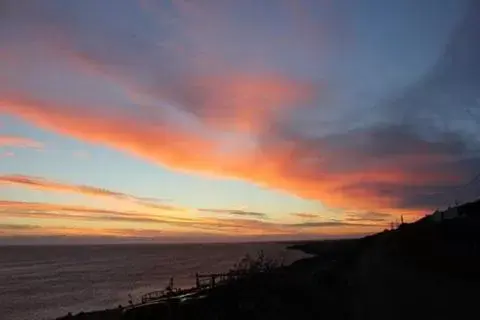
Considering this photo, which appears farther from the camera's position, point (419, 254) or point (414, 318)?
point (419, 254)

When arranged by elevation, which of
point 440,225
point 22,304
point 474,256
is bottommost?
point 22,304

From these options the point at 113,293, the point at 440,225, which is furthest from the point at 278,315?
the point at 113,293

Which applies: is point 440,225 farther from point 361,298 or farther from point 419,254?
point 361,298

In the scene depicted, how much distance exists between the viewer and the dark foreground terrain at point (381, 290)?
927 inches

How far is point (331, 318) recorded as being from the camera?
24.9m

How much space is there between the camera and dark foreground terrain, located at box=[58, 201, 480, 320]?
23.5 metres

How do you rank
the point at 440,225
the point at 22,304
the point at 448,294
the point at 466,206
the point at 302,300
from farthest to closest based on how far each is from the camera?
the point at 22,304, the point at 466,206, the point at 440,225, the point at 302,300, the point at 448,294

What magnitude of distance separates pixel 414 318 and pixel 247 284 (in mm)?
9397

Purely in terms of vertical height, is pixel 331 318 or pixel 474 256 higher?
pixel 474 256

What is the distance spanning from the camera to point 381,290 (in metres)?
27.3

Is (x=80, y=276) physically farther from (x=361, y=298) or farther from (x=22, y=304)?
(x=361, y=298)

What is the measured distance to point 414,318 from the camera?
69.9 feet

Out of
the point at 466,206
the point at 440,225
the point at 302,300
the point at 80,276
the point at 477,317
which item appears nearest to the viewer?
the point at 477,317

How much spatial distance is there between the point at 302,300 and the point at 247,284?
3015 mm
